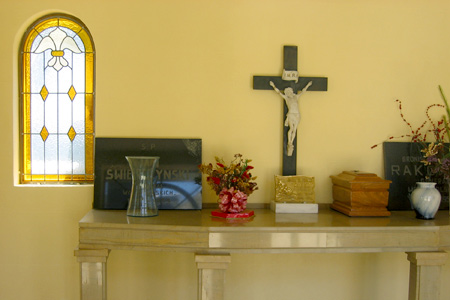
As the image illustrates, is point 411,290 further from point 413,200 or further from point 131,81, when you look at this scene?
point 131,81

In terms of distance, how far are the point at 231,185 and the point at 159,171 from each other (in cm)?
51

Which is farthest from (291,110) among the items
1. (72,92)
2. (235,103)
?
(72,92)

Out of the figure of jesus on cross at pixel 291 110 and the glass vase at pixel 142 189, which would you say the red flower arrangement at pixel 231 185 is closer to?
the glass vase at pixel 142 189

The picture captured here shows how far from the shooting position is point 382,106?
10.7 feet

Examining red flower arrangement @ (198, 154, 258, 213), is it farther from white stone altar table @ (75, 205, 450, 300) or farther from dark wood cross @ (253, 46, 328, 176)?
dark wood cross @ (253, 46, 328, 176)

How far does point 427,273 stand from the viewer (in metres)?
2.70

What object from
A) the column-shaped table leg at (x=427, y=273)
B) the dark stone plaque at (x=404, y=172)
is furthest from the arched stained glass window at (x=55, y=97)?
the column-shaped table leg at (x=427, y=273)

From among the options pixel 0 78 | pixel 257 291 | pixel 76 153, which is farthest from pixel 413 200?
pixel 0 78

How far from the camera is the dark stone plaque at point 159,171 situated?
9.95 ft

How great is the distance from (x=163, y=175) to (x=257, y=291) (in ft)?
3.35

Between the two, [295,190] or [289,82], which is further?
[289,82]

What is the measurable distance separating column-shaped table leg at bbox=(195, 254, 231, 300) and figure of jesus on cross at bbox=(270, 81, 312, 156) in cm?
96

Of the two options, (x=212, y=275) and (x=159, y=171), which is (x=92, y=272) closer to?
(x=212, y=275)

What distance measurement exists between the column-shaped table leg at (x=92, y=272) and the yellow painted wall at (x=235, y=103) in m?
0.56
